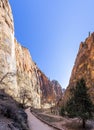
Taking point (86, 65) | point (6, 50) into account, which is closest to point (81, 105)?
point (6, 50)

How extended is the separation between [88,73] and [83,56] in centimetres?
1311

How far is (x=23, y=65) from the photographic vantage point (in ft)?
363

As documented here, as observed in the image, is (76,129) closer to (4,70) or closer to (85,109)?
(85,109)

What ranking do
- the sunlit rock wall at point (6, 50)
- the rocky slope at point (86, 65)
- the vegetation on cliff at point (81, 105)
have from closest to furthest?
the vegetation on cliff at point (81, 105) < the sunlit rock wall at point (6, 50) < the rocky slope at point (86, 65)

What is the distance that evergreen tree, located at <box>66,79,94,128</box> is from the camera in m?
29.8

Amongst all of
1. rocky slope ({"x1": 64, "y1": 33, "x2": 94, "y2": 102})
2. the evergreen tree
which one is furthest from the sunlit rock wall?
the evergreen tree

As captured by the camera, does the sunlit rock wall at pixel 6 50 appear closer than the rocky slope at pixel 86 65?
Yes

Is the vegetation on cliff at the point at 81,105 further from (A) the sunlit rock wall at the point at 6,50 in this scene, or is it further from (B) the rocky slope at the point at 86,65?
(B) the rocky slope at the point at 86,65

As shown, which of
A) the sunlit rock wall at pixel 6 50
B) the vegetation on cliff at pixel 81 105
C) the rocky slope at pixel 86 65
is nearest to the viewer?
the vegetation on cliff at pixel 81 105

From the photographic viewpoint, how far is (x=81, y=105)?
30.5 metres

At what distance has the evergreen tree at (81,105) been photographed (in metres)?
29.8

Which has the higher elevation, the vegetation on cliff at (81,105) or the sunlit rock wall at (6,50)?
the sunlit rock wall at (6,50)

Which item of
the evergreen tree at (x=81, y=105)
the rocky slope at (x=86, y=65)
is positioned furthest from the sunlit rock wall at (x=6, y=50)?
the evergreen tree at (x=81, y=105)

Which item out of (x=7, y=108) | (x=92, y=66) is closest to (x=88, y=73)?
(x=92, y=66)
